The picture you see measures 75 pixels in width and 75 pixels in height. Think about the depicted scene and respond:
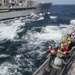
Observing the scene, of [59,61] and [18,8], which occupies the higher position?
[59,61]

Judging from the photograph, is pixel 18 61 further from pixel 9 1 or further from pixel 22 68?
pixel 9 1

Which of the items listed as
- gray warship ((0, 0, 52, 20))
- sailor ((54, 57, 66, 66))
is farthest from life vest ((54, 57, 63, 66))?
gray warship ((0, 0, 52, 20))

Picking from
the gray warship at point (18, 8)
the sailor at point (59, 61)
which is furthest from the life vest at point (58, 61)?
the gray warship at point (18, 8)

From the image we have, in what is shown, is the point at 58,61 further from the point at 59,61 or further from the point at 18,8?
the point at 18,8

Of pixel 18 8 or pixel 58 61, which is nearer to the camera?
pixel 58 61

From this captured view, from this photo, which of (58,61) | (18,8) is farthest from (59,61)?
(18,8)

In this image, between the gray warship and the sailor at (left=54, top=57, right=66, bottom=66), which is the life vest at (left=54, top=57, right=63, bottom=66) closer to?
the sailor at (left=54, top=57, right=66, bottom=66)

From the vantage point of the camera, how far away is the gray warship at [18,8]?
73.1m

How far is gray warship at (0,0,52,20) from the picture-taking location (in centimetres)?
7306

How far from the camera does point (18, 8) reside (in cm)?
8119

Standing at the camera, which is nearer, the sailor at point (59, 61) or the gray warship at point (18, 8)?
the sailor at point (59, 61)

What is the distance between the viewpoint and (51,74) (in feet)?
51.5

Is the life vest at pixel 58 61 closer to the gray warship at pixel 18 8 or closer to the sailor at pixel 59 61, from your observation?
the sailor at pixel 59 61

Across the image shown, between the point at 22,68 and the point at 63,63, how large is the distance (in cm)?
713
